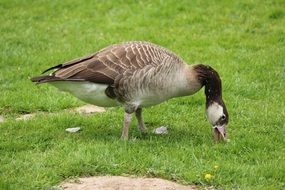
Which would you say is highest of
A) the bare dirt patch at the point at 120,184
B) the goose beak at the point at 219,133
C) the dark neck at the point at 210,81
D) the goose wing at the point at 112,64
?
the goose wing at the point at 112,64

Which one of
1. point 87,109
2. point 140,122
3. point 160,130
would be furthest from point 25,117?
point 160,130

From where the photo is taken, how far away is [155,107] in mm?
10102

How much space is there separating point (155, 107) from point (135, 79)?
212 centimetres

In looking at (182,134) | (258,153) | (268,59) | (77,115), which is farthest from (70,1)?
(258,153)

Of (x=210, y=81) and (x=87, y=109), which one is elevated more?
(x=210, y=81)

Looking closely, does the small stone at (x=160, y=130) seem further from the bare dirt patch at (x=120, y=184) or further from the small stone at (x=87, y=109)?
the bare dirt patch at (x=120, y=184)

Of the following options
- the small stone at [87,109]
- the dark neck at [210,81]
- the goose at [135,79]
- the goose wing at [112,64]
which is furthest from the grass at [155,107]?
the goose wing at [112,64]

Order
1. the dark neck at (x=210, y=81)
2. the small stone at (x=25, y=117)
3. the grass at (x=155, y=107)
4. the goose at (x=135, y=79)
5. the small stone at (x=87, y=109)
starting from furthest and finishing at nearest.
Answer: the small stone at (x=87, y=109)
the small stone at (x=25, y=117)
the dark neck at (x=210, y=81)
the goose at (x=135, y=79)
the grass at (x=155, y=107)

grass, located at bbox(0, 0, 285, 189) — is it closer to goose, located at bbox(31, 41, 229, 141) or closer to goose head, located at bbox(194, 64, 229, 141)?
goose head, located at bbox(194, 64, 229, 141)

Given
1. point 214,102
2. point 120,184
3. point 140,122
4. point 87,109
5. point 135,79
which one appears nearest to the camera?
point 120,184

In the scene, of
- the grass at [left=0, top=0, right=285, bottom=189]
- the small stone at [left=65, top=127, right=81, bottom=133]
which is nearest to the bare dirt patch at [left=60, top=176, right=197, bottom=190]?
the grass at [left=0, top=0, right=285, bottom=189]

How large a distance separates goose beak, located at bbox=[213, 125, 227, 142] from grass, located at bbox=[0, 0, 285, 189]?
15cm

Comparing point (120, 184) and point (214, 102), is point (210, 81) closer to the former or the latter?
point (214, 102)

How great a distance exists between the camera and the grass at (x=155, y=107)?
7234mm
